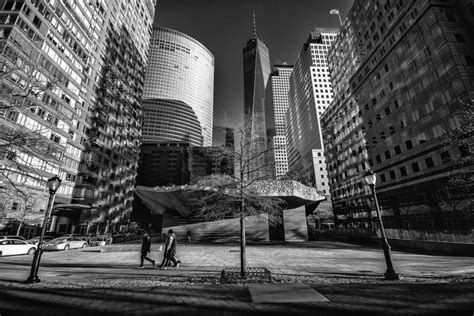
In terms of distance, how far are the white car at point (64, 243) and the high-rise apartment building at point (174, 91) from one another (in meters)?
131

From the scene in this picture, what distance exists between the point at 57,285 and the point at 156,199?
2253 cm

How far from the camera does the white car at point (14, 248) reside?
19241 millimetres

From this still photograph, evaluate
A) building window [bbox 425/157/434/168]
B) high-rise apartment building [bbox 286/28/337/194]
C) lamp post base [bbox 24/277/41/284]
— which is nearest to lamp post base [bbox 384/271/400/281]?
lamp post base [bbox 24/277/41/284]

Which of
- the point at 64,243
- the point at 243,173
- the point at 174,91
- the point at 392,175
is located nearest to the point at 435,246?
the point at 243,173

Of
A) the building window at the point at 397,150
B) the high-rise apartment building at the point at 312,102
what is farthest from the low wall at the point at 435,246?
the high-rise apartment building at the point at 312,102

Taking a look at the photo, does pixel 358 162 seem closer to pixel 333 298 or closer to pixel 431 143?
pixel 431 143

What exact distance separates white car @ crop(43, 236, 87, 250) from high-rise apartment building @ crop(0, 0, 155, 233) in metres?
9.06

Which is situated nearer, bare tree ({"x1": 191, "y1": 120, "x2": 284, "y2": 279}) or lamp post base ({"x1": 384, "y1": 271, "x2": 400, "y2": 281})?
lamp post base ({"x1": 384, "y1": 271, "x2": 400, "y2": 281})

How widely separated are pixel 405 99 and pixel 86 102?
70084 millimetres

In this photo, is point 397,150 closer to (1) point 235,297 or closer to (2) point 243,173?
(2) point 243,173

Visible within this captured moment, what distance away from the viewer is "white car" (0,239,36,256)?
758 inches

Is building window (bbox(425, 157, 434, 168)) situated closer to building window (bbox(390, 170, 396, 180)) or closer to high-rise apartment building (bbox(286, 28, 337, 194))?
building window (bbox(390, 170, 396, 180))

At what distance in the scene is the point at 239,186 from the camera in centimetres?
1100

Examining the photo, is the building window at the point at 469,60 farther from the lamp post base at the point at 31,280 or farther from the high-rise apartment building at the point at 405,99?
the lamp post base at the point at 31,280
